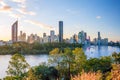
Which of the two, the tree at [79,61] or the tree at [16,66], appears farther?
the tree at [79,61]

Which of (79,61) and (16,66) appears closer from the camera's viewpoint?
(16,66)

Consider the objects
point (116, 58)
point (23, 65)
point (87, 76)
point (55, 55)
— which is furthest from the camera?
point (116, 58)

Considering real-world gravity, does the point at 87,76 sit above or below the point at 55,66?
above

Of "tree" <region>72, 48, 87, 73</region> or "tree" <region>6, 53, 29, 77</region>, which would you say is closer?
"tree" <region>6, 53, 29, 77</region>

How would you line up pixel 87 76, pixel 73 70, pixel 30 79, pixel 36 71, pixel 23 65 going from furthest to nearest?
pixel 73 70, pixel 36 71, pixel 23 65, pixel 30 79, pixel 87 76

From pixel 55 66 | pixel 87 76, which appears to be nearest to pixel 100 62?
pixel 55 66

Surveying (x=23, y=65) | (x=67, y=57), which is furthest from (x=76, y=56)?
(x=23, y=65)

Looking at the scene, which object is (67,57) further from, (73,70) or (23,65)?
(23,65)

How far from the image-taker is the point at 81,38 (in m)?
81.4

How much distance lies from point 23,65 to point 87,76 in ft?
25.5

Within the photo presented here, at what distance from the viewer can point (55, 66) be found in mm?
14336

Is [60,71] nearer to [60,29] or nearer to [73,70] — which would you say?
[73,70]

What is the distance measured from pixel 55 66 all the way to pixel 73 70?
1.25m

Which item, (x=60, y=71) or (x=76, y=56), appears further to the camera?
(x=76, y=56)
